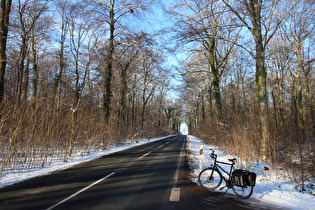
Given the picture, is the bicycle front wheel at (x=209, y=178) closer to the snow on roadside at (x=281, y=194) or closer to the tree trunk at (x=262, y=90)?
the snow on roadside at (x=281, y=194)

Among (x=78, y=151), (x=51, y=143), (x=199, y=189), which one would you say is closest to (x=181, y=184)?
(x=199, y=189)

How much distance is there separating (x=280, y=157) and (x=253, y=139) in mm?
1460

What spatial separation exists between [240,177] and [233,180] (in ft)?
0.77

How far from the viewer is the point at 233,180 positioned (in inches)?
188

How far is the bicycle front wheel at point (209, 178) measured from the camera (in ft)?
17.9

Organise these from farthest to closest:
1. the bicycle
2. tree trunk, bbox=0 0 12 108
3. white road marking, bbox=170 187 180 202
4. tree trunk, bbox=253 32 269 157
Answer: tree trunk, bbox=0 0 12 108 < tree trunk, bbox=253 32 269 157 < the bicycle < white road marking, bbox=170 187 180 202

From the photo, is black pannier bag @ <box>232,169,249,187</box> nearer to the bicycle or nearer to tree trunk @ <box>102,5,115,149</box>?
the bicycle

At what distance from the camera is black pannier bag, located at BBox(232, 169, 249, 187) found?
180 inches

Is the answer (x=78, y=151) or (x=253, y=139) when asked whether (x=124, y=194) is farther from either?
(x=78, y=151)

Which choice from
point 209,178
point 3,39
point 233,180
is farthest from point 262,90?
point 3,39

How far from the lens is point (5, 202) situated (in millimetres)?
4191

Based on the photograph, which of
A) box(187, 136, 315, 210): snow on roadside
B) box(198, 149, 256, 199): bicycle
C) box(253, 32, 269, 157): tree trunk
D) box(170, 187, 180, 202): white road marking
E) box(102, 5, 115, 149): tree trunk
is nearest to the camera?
box(187, 136, 315, 210): snow on roadside

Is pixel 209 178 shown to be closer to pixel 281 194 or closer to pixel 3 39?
pixel 281 194

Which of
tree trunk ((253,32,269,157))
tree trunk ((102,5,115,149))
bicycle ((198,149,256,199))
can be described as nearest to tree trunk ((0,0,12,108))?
tree trunk ((102,5,115,149))
